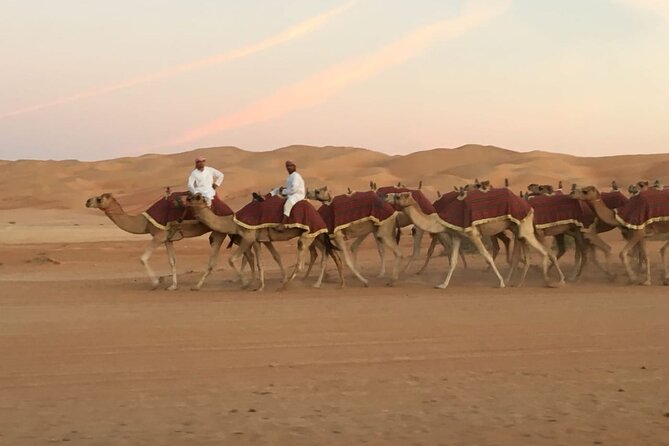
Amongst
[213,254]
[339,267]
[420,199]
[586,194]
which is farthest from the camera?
[420,199]

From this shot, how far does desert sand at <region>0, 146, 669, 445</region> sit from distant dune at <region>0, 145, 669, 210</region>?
31.9 meters

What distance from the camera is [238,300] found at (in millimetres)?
14164

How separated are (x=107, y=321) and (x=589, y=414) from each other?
6697 mm

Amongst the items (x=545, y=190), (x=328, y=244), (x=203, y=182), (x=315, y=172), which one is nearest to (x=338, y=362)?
(x=203, y=182)

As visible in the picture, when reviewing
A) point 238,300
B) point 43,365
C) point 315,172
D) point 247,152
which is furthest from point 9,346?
point 247,152

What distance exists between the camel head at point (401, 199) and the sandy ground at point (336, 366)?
5.94ft

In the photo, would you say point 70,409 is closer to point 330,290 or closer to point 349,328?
point 349,328

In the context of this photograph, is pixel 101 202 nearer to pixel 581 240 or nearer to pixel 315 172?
pixel 581 240

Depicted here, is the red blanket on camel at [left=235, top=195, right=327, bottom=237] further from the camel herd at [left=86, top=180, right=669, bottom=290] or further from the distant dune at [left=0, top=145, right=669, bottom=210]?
the distant dune at [left=0, top=145, right=669, bottom=210]

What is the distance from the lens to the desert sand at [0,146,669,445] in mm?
6473

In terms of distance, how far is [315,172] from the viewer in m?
74.1

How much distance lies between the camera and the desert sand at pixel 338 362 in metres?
6.47

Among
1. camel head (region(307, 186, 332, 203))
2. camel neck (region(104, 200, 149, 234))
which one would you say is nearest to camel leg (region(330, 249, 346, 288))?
camel head (region(307, 186, 332, 203))

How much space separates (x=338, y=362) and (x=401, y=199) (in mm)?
7917
